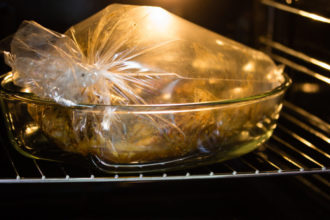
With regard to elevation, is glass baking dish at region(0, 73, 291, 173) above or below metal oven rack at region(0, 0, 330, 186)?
above

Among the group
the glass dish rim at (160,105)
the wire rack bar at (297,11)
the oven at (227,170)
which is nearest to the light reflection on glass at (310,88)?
the oven at (227,170)

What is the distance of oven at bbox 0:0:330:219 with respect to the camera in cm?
76

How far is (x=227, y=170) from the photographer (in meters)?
0.83

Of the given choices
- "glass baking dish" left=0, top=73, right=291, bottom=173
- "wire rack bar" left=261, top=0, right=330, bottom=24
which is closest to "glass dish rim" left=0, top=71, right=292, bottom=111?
"glass baking dish" left=0, top=73, right=291, bottom=173

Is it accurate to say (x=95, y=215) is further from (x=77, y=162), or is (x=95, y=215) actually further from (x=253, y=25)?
(x=253, y=25)

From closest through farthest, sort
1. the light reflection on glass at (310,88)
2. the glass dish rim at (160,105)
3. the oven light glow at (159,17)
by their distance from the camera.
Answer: the glass dish rim at (160,105), the oven light glow at (159,17), the light reflection on glass at (310,88)

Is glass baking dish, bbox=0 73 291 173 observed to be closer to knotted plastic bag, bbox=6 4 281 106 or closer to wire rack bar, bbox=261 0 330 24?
knotted plastic bag, bbox=6 4 281 106

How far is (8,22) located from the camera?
3.08ft

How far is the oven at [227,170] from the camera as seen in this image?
0.76 meters

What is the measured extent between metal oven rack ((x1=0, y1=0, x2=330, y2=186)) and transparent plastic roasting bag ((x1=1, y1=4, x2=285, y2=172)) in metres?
0.06

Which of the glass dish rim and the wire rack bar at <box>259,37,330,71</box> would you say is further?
the wire rack bar at <box>259,37,330,71</box>

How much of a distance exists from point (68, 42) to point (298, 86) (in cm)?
60

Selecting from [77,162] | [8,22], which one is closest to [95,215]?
[77,162]

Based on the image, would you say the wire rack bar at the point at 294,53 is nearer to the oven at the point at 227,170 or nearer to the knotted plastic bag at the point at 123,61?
the oven at the point at 227,170
